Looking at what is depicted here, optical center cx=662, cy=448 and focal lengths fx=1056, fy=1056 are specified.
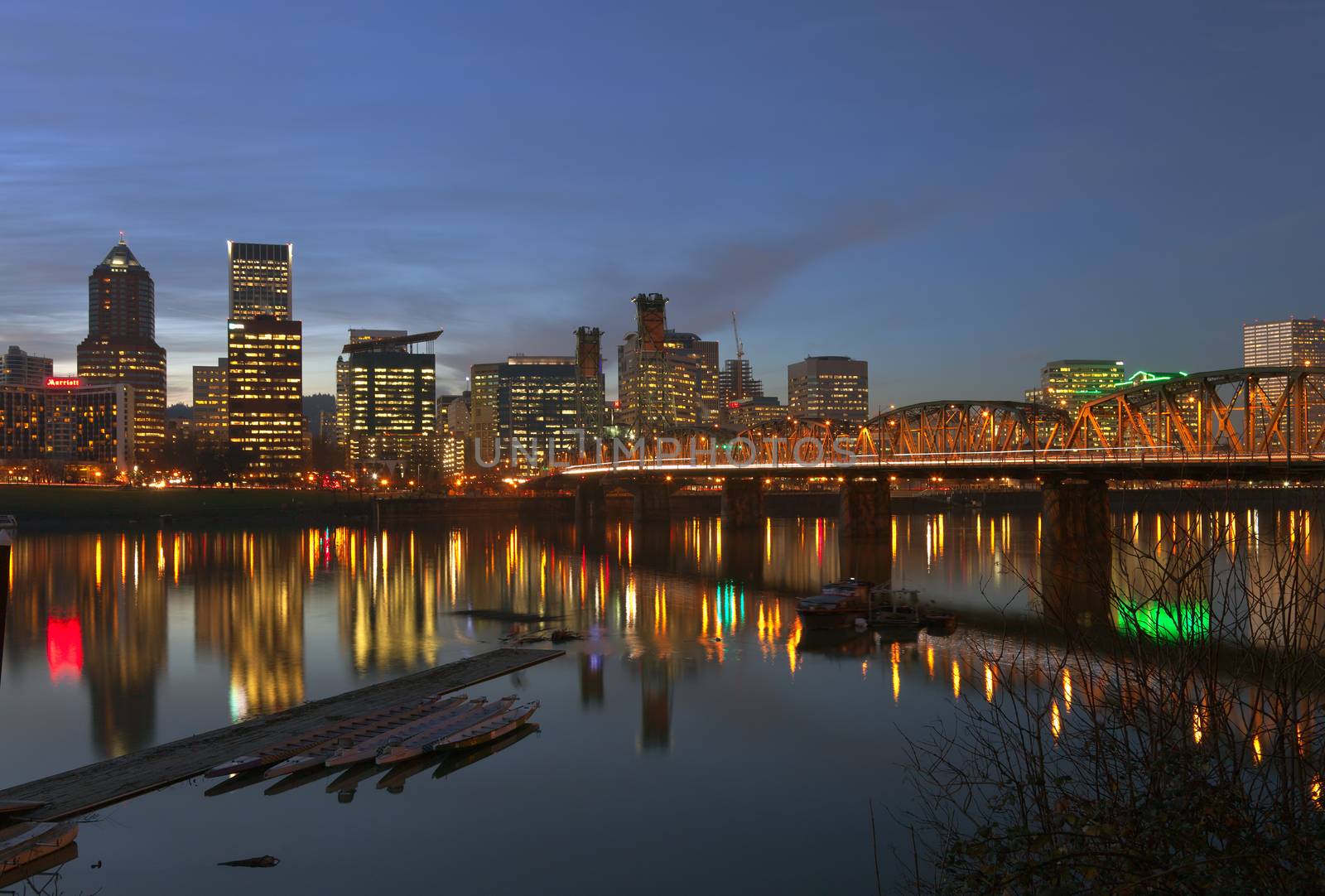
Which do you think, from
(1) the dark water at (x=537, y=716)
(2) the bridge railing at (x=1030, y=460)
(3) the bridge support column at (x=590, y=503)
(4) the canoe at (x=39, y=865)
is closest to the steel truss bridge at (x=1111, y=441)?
(2) the bridge railing at (x=1030, y=460)

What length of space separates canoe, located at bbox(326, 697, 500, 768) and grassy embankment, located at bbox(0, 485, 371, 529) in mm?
124677

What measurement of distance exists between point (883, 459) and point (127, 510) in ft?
374

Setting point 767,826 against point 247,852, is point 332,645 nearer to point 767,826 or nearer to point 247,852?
point 247,852

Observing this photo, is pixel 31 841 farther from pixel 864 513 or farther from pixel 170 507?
pixel 170 507

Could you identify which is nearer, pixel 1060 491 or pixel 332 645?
pixel 332 645

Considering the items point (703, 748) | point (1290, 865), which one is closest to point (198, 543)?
point (703, 748)

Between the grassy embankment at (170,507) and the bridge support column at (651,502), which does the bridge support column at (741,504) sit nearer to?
the bridge support column at (651,502)

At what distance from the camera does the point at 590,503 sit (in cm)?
15712

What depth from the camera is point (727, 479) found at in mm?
129000

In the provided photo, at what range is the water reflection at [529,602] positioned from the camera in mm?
34656

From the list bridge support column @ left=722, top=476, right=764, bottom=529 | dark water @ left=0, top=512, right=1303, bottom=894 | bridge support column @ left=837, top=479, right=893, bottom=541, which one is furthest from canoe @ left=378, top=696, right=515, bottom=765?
bridge support column @ left=722, top=476, right=764, bottom=529

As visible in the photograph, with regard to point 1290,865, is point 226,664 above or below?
below

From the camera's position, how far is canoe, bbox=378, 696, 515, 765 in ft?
94.3

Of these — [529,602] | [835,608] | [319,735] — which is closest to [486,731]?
[319,735]
